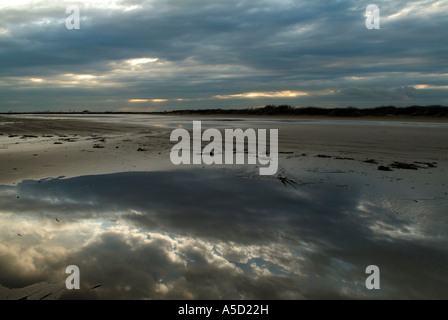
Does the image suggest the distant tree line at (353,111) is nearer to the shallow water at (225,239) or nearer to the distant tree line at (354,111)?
the distant tree line at (354,111)

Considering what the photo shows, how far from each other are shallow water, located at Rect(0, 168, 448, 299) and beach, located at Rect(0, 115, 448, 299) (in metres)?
0.01

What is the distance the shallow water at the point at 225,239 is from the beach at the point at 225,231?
1cm

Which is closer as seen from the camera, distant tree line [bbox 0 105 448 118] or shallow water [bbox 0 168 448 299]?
shallow water [bbox 0 168 448 299]

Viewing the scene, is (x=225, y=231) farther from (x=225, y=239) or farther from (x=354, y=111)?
(x=354, y=111)

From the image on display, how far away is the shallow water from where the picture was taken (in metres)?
2.30

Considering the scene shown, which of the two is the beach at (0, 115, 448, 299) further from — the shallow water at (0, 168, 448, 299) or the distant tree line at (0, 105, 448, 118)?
the distant tree line at (0, 105, 448, 118)

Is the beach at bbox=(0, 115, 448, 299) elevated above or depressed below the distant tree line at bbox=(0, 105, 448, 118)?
below

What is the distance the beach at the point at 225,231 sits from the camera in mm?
2320

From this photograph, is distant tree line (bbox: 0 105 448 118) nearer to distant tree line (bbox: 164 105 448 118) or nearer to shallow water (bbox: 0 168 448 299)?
distant tree line (bbox: 164 105 448 118)

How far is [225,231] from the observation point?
10.7 ft

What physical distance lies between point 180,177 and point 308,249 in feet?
10.9

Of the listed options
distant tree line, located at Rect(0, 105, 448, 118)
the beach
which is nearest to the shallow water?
the beach

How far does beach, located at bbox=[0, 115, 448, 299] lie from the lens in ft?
7.61

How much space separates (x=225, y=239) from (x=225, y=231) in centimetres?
20
